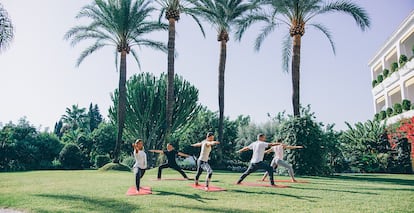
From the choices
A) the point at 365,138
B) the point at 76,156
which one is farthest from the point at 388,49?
the point at 76,156

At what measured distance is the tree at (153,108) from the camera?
28.1m

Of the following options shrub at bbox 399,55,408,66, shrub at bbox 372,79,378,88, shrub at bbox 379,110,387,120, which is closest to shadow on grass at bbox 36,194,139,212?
shrub at bbox 399,55,408,66

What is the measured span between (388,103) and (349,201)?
2531 cm

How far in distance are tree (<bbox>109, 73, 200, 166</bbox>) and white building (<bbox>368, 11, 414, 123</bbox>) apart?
16.3 meters

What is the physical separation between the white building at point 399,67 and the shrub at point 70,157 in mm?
27078

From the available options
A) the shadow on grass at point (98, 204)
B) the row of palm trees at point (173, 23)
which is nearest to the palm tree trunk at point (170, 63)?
the row of palm trees at point (173, 23)

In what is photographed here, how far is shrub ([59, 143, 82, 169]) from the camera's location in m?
30.4

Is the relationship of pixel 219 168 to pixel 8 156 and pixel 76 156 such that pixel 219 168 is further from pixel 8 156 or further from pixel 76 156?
pixel 8 156

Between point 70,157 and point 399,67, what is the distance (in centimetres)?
2837

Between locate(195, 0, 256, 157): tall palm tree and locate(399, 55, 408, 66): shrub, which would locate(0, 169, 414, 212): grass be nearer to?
locate(195, 0, 256, 157): tall palm tree

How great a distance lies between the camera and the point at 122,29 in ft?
79.8

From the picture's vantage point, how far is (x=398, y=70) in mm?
26656

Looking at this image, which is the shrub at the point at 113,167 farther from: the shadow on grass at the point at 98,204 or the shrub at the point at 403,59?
the shrub at the point at 403,59

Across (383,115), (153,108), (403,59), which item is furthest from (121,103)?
(383,115)
